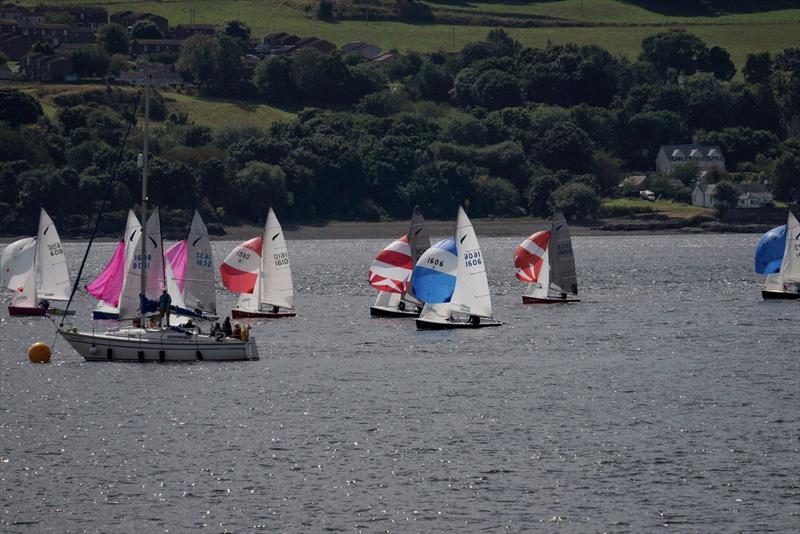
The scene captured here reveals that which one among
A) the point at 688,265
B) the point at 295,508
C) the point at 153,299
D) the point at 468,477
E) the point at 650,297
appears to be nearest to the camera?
the point at 295,508

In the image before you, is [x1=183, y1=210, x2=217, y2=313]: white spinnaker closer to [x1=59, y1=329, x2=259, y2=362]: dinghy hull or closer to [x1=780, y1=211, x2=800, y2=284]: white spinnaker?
[x1=59, y1=329, x2=259, y2=362]: dinghy hull

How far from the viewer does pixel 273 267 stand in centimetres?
11181

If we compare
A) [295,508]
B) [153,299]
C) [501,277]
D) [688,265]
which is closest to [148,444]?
[295,508]

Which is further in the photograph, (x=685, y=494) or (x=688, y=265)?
(x=688, y=265)

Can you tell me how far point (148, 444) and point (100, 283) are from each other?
115 ft

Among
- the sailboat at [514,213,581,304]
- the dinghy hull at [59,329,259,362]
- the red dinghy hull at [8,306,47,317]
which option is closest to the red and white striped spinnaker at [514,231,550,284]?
the sailboat at [514,213,581,304]

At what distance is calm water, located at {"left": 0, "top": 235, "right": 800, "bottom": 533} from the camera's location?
55.7 m

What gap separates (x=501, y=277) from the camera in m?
164

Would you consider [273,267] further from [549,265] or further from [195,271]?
[549,265]

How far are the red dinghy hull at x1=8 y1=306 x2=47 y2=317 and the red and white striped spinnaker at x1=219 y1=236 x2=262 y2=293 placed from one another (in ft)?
44.5

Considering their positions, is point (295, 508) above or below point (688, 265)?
above

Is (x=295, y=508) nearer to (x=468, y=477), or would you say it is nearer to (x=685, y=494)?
(x=468, y=477)

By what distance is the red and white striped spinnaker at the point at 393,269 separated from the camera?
367ft

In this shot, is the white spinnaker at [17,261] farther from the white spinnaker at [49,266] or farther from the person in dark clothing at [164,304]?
the person in dark clothing at [164,304]
